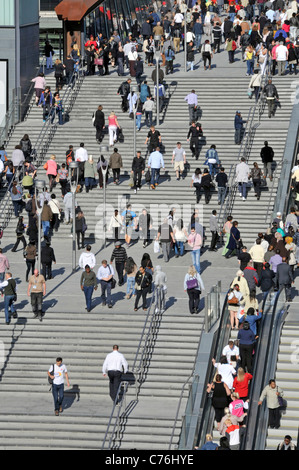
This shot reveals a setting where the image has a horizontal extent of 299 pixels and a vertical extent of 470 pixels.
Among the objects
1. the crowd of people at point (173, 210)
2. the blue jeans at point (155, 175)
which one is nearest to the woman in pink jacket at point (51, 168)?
the crowd of people at point (173, 210)

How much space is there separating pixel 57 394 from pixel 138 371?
233 centimetres

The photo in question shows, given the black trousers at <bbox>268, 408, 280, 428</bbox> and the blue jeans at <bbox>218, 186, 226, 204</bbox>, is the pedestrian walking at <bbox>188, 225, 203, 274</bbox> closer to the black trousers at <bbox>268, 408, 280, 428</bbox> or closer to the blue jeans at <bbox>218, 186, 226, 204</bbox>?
the blue jeans at <bbox>218, 186, 226, 204</bbox>

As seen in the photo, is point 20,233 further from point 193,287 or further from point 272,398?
point 272,398

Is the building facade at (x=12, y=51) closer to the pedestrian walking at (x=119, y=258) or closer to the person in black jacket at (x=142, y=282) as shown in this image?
the pedestrian walking at (x=119, y=258)

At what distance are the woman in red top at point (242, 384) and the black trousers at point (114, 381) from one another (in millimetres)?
2794

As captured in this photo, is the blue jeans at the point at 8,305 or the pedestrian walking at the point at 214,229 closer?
the blue jeans at the point at 8,305

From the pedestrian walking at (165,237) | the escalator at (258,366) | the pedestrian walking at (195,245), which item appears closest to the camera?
the escalator at (258,366)

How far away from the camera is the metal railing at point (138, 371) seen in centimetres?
3153

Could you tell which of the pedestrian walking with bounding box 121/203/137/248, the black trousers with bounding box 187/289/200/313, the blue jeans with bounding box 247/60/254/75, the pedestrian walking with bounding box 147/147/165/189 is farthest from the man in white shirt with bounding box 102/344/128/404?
the blue jeans with bounding box 247/60/254/75

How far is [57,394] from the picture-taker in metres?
32.4

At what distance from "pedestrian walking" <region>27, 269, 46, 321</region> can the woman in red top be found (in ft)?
21.2

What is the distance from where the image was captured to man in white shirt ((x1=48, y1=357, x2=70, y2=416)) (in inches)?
1260

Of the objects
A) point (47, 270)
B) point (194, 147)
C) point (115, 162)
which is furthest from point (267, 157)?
point (47, 270)

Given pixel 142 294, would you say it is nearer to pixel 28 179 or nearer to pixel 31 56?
pixel 28 179
